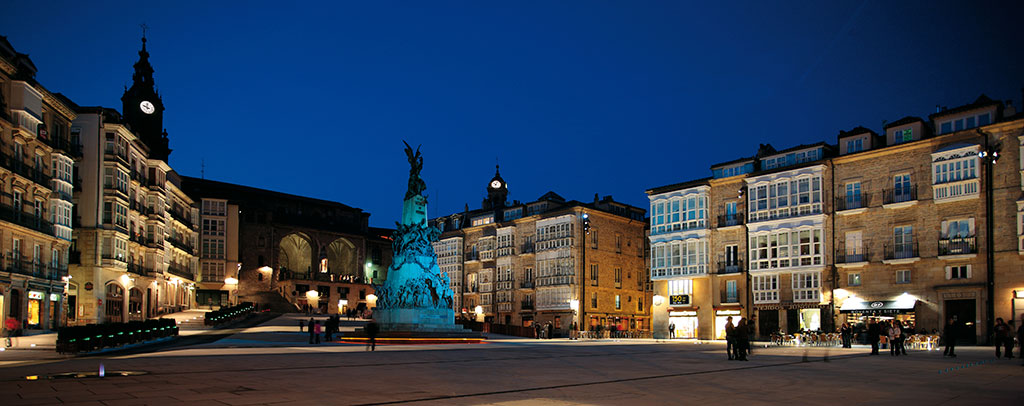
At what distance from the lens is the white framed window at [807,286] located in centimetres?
4919

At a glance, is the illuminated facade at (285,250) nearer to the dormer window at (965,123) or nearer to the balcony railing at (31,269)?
the balcony railing at (31,269)

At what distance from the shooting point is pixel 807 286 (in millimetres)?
49969

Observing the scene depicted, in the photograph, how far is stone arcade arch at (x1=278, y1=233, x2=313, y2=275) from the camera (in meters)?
103

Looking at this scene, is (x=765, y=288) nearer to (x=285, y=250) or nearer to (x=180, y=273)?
(x=180, y=273)

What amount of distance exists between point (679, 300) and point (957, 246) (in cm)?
2032

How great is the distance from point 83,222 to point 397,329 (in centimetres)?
2609

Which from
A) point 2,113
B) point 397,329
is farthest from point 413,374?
point 2,113

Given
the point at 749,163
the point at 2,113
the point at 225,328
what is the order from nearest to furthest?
the point at 2,113, the point at 225,328, the point at 749,163

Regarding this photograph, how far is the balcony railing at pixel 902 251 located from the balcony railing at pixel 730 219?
11219mm

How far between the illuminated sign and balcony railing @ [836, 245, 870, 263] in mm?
12457

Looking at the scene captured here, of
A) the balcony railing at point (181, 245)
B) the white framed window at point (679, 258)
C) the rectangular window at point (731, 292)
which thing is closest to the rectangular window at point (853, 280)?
the rectangular window at point (731, 292)

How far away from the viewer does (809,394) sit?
14312 millimetres

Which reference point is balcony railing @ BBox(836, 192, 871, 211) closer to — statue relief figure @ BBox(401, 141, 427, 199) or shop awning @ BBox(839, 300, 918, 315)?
shop awning @ BBox(839, 300, 918, 315)

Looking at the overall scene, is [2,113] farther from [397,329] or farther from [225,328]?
[397,329]
